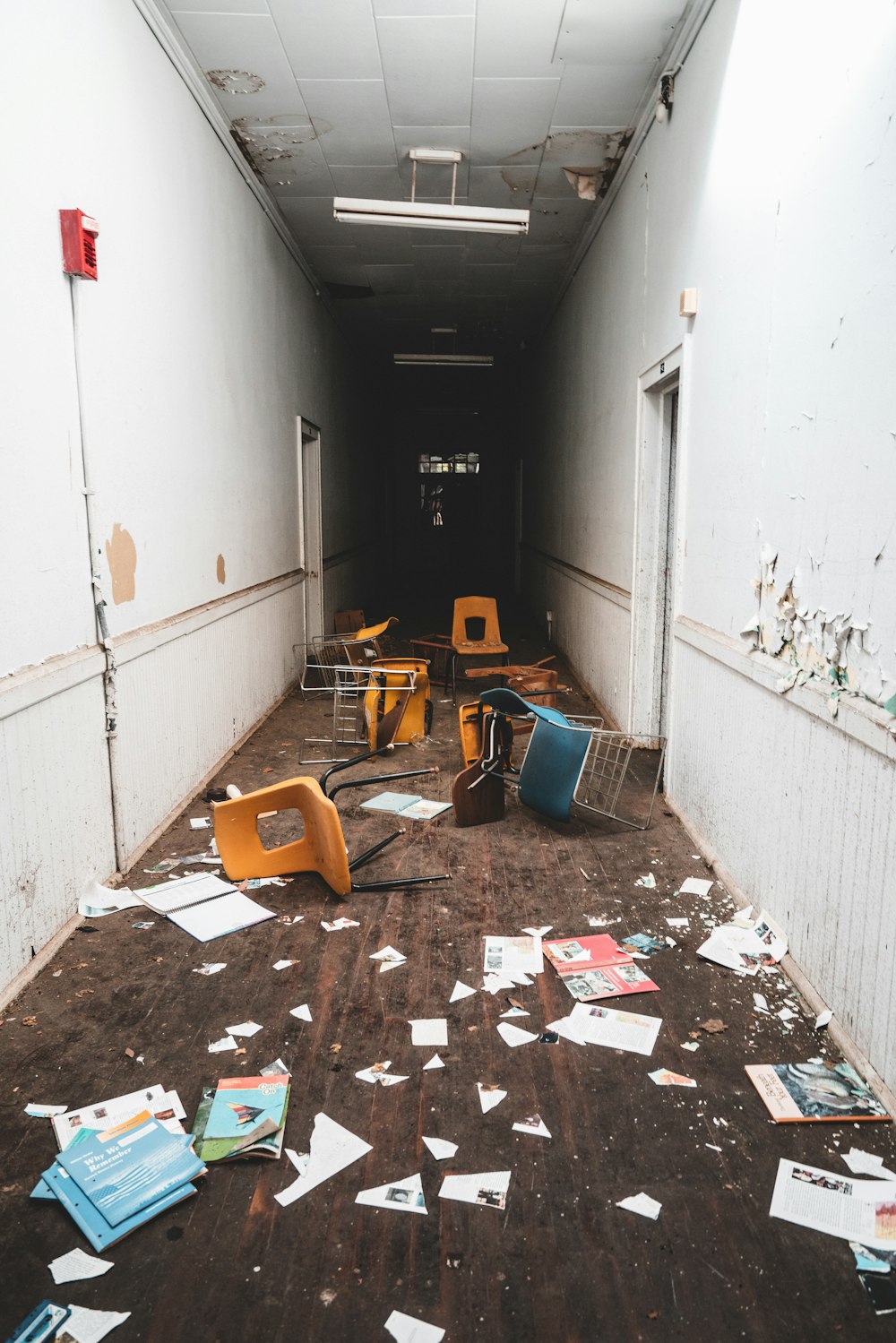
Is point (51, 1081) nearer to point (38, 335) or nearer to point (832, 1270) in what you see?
point (832, 1270)

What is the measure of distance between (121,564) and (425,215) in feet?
9.15

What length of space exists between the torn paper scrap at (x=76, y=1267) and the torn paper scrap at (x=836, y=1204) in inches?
55.7

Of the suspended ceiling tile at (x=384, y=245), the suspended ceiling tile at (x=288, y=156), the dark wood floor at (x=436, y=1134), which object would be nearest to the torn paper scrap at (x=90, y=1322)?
the dark wood floor at (x=436, y=1134)

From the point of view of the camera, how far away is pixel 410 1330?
5.16 ft

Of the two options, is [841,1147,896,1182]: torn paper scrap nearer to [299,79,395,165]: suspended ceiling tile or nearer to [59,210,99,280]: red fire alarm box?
[59,210,99,280]: red fire alarm box

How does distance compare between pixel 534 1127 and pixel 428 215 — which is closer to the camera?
pixel 534 1127

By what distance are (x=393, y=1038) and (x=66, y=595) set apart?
1.91m

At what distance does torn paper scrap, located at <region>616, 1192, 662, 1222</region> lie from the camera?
1.83 meters

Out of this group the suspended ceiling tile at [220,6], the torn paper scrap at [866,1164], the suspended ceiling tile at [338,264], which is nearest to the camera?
the torn paper scrap at [866,1164]

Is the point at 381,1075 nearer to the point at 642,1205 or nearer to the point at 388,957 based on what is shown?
the point at 388,957

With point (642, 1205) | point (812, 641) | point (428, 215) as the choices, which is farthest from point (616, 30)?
point (642, 1205)

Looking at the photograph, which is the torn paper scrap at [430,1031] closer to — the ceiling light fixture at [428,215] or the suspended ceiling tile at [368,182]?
the ceiling light fixture at [428,215]

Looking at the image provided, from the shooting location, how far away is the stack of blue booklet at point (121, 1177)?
1811 mm

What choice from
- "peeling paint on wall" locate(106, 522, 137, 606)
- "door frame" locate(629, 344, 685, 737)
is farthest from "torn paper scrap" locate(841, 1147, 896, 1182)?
"door frame" locate(629, 344, 685, 737)
